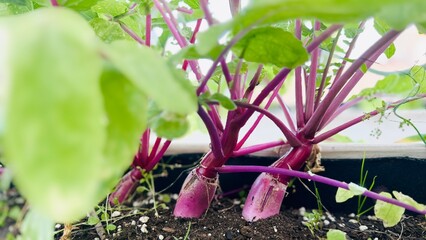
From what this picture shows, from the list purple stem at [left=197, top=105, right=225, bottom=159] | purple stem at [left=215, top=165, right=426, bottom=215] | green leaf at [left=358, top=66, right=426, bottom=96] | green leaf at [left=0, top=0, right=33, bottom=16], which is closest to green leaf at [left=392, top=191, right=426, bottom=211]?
purple stem at [left=215, top=165, right=426, bottom=215]

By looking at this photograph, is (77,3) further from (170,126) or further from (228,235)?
(228,235)

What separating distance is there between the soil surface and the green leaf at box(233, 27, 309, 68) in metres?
0.29

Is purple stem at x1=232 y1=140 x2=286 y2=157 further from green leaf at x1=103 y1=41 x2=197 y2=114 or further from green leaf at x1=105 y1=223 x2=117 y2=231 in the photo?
green leaf at x1=103 y1=41 x2=197 y2=114

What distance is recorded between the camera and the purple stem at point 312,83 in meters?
0.64

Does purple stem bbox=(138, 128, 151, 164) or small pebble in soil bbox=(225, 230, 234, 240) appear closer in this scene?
small pebble in soil bbox=(225, 230, 234, 240)

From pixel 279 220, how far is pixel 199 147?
278 mm

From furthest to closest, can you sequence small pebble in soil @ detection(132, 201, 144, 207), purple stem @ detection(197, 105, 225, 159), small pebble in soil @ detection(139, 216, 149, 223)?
1. small pebble in soil @ detection(132, 201, 144, 207)
2. small pebble in soil @ detection(139, 216, 149, 223)
3. purple stem @ detection(197, 105, 225, 159)

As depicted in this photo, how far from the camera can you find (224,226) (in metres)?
0.66

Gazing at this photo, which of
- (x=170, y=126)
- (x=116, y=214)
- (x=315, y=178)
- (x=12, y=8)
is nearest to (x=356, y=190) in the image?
(x=315, y=178)

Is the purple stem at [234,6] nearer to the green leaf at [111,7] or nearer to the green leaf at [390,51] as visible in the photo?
the green leaf at [111,7]

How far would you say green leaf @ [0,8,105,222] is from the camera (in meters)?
0.22

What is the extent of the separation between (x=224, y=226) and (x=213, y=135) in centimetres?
19

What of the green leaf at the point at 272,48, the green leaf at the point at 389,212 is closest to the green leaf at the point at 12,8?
the green leaf at the point at 272,48

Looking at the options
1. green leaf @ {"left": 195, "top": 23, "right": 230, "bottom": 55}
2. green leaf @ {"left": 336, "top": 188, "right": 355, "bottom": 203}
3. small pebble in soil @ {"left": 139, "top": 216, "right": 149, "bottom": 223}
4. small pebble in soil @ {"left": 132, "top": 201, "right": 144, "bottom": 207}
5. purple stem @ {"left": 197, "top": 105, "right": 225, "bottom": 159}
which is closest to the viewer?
green leaf @ {"left": 195, "top": 23, "right": 230, "bottom": 55}
